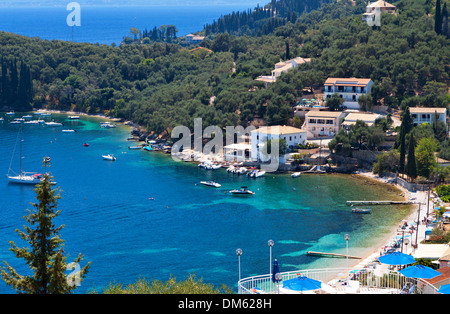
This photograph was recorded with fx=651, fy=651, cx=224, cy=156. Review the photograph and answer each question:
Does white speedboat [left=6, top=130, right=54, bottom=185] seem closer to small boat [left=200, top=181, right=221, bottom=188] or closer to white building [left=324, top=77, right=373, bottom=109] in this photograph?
small boat [left=200, top=181, right=221, bottom=188]

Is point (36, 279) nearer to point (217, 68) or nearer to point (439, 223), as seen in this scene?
point (439, 223)

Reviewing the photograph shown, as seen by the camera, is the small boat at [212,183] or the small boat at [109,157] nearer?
the small boat at [212,183]

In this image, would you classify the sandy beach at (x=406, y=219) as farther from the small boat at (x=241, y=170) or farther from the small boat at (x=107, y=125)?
the small boat at (x=107, y=125)

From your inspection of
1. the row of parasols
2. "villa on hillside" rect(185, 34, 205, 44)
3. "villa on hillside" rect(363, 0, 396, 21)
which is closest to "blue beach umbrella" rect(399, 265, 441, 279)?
the row of parasols

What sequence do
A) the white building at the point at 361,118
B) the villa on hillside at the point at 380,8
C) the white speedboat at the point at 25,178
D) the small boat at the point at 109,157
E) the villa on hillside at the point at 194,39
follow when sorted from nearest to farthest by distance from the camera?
1. the white speedboat at the point at 25,178
2. the white building at the point at 361,118
3. the small boat at the point at 109,157
4. the villa on hillside at the point at 380,8
5. the villa on hillside at the point at 194,39

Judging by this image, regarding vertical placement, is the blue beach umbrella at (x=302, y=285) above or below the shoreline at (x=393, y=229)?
above

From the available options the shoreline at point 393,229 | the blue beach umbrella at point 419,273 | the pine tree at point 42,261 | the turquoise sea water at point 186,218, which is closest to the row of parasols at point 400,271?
the blue beach umbrella at point 419,273
